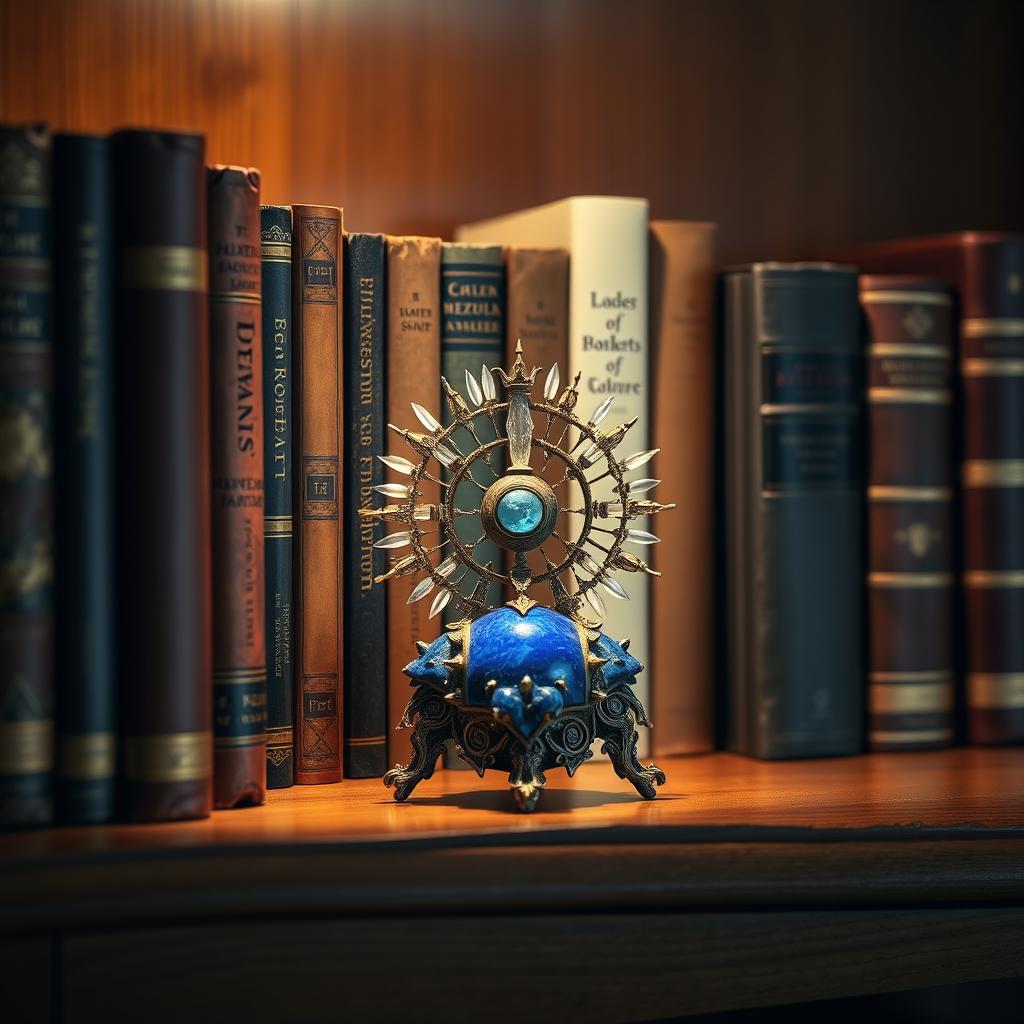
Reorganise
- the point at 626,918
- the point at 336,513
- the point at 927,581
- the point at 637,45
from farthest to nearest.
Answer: the point at 637,45
the point at 927,581
the point at 336,513
the point at 626,918

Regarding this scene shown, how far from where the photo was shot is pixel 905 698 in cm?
97

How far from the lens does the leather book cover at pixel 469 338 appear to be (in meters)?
0.90

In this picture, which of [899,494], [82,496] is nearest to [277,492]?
[82,496]

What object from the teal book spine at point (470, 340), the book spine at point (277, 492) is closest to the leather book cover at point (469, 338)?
the teal book spine at point (470, 340)

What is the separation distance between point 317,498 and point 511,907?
11.1 inches

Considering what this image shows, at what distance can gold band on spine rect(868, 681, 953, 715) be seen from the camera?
971 millimetres

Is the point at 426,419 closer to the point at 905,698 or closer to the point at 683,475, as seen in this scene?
the point at 683,475

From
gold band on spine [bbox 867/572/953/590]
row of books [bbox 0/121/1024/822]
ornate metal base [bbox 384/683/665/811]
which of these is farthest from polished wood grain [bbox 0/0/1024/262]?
ornate metal base [bbox 384/683/665/811]

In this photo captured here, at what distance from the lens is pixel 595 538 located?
35.5 inches

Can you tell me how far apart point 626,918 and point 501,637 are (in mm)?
159

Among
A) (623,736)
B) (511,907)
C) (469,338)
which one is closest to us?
(511,907)

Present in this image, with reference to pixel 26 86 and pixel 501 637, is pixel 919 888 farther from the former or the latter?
pixel 26 86

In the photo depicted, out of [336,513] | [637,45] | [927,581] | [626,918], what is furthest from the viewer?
[637,45]

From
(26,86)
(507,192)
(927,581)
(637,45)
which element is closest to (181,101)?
(26,86)
